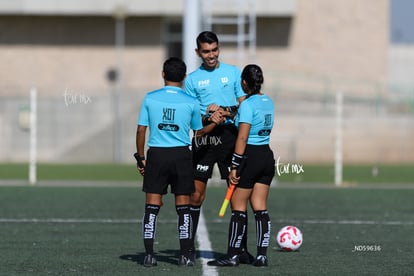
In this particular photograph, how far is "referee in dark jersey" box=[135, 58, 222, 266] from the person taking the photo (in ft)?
34.3

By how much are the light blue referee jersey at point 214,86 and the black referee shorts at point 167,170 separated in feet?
2.20

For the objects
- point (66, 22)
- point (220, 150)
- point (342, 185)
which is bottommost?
point (342, 185)

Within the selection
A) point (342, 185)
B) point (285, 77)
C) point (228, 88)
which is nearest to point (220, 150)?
point (228, 88)

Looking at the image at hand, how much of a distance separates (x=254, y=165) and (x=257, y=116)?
532 millimetres

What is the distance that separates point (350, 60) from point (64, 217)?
88.6ft

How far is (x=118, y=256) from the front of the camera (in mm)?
11289

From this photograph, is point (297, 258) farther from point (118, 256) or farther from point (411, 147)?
point (411, 147)

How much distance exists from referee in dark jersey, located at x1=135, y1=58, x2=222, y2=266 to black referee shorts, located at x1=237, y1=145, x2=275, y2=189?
0.54 meters

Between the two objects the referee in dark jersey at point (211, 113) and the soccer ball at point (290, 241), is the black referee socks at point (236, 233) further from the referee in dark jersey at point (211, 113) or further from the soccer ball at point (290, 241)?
the soccer ball at point (290, 241)

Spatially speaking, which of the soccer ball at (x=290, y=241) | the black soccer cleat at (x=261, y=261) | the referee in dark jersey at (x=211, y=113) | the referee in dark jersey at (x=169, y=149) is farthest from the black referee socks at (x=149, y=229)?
the soccer ball at (x=290, y=241)

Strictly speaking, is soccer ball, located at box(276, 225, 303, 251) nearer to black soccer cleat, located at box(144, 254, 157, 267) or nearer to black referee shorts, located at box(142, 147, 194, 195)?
black referee shorts, located at box(142, 147, 194, 195)

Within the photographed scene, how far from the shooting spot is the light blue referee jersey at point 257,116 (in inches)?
408

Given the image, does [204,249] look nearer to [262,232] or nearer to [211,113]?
[262,232]

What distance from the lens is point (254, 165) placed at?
10.6 metres
